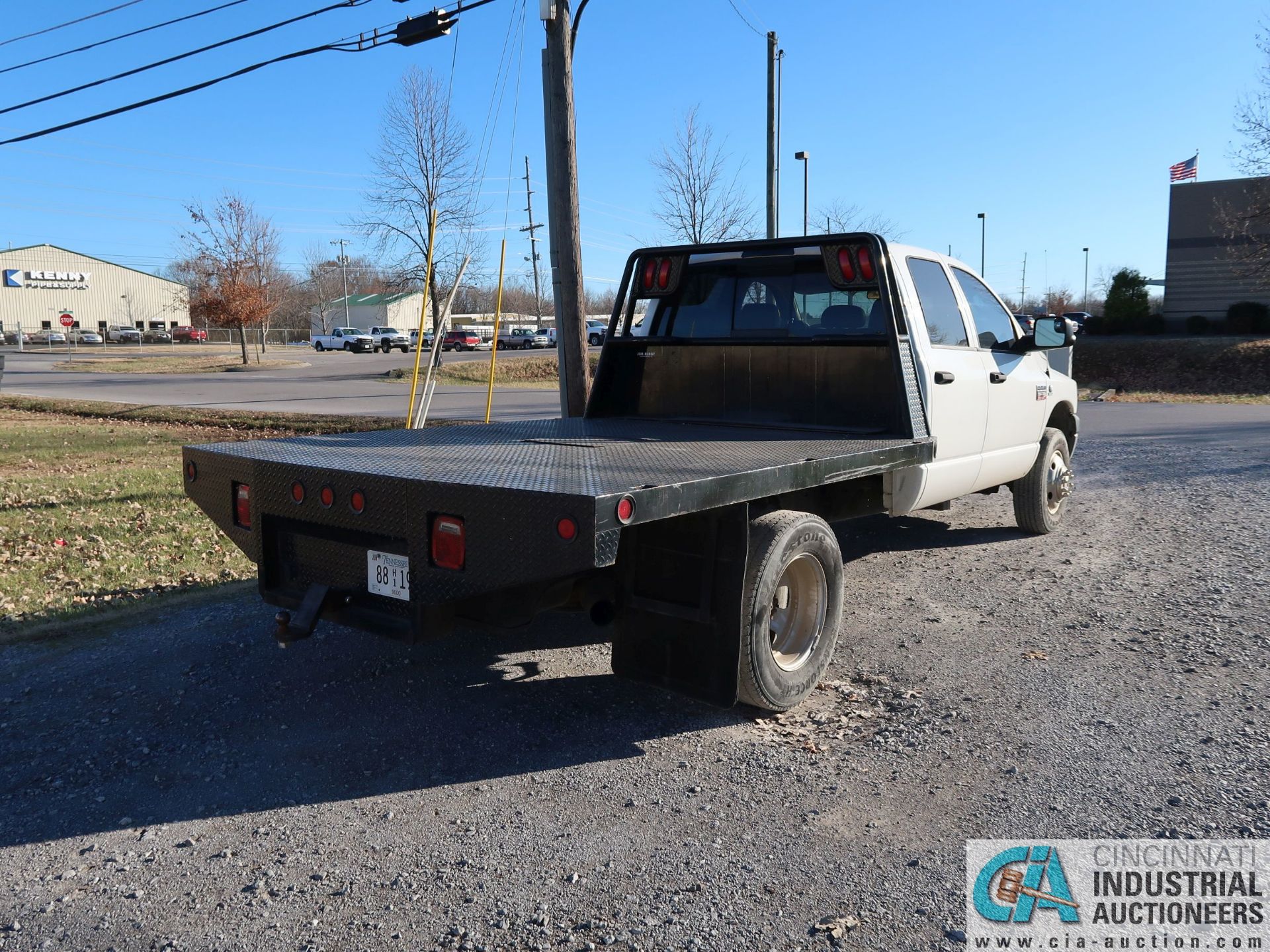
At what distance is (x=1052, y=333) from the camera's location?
6500mm

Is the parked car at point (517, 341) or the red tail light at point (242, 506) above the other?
the parked car at point (517, 341)

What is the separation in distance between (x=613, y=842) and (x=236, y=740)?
1.81 metres

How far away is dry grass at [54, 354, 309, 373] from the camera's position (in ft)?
129

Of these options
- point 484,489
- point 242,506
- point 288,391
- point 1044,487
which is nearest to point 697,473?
point 484,489

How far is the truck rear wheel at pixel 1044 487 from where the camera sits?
7371mm

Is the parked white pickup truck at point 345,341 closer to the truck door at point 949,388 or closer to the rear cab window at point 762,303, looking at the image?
the rear cab window at point 762,303

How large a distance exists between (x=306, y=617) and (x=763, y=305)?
3310 millimetres

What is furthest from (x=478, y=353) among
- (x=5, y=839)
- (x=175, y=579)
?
(x=5, y=839)

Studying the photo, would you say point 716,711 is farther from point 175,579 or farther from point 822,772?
point 175,579

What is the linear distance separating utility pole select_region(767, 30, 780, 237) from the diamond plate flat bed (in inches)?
626

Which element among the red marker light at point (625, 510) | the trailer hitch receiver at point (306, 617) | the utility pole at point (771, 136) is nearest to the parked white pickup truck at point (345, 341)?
the utility pole at point (771, 136)

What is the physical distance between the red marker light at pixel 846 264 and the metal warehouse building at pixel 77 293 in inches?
3497

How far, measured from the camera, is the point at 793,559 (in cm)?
425

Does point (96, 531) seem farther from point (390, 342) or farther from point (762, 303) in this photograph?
point (390, 342)
